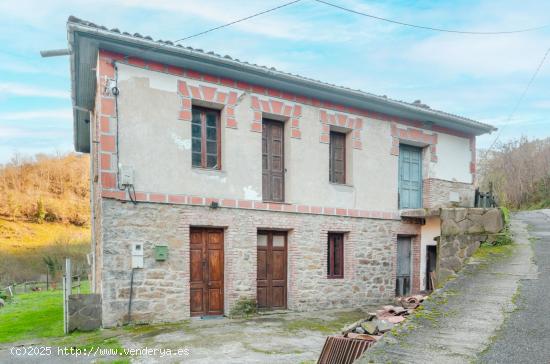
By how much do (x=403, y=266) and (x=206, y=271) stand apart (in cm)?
624

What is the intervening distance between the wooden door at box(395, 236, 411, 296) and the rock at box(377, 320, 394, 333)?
7.82 m

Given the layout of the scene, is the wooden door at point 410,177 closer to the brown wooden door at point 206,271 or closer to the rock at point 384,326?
the brown wooden door at point 206,271

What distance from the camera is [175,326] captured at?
8391mm

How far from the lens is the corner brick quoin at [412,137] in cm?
1245

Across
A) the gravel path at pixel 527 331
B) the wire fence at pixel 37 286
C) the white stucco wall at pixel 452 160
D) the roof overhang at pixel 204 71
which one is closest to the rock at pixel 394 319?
the gravel path at pixel 527 331

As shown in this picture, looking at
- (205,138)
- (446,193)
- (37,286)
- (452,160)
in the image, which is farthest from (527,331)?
(37,286)

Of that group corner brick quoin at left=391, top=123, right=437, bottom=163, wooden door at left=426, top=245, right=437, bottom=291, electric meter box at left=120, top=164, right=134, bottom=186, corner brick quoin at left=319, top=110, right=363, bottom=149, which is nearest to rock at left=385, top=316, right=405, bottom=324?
electric meter box at left=120, top=164, right=134, bottom=186

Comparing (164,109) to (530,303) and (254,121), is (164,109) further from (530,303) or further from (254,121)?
(530,303)

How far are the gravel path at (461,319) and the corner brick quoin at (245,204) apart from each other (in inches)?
191

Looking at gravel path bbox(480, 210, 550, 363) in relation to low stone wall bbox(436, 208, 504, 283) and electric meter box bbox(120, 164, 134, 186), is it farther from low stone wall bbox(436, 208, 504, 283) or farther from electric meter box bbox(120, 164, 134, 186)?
electric meter box bbox(120, 164, 134, 186)

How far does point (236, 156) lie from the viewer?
9.78 m

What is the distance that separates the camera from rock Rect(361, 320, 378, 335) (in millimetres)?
5059

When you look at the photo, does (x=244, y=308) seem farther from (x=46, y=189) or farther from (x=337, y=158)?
(x=46, y=189)

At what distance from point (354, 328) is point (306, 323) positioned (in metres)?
3.85
